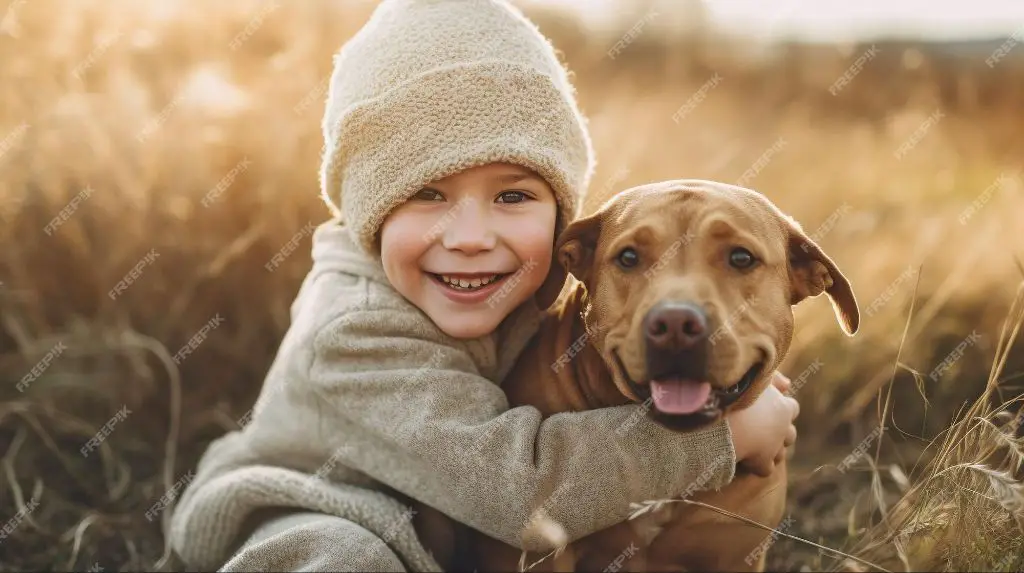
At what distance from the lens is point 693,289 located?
2.46m

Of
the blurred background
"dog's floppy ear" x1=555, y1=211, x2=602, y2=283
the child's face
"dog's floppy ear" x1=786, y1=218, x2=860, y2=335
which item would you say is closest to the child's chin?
the child's face

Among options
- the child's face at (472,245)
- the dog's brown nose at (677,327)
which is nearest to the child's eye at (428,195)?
the child's face at (472,245)

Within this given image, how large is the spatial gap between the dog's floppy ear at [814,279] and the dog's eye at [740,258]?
212 mm

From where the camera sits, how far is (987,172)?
5586 mm

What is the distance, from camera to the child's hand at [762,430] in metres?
2.72

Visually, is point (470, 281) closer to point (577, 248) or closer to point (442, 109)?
point (577, 248)

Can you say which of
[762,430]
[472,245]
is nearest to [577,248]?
[472,245]

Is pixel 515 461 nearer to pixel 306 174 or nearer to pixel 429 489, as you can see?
pixel 429 489

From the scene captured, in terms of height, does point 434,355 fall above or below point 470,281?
below

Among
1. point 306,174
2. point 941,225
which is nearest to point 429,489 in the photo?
point 306,174

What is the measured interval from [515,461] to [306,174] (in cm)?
255

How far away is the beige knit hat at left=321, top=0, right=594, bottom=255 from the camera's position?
2.82 m

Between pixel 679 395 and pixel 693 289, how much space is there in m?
0.27

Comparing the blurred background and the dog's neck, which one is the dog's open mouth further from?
the blurred background
